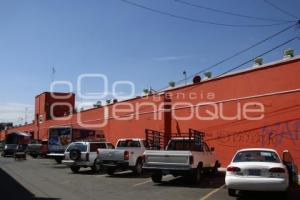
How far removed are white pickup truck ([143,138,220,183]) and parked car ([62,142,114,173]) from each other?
593cm

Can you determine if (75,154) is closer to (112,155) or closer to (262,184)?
(112,155)

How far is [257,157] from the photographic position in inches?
536

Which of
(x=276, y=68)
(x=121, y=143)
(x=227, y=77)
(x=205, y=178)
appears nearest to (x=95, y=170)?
(x=121, y=143)

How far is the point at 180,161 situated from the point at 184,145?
1.98 metres

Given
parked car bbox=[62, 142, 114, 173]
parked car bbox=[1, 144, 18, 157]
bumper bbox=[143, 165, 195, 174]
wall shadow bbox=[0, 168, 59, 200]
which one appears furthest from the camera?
parked car bbox=[1, 144, 18, 157]

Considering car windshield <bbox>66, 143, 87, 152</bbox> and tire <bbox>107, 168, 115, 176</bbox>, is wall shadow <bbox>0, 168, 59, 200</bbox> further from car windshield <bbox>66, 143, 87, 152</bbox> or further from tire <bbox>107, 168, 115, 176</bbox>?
car windshield <bbox>66, 143, 87, 152</bbox>

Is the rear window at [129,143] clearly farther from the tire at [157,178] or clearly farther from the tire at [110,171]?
the tire at [157,178]

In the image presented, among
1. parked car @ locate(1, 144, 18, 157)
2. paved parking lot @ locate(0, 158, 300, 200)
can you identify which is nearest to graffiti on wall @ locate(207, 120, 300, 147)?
paved parking lot @ locate(0, 158, 300, 200)

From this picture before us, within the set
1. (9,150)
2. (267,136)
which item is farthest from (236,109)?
(9,150)

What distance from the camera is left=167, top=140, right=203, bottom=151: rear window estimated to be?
1855 cm

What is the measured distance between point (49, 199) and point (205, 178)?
848 cm

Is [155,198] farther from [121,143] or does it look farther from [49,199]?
[121,143]

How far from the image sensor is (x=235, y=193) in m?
14.0

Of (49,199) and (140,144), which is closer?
(49,199)
